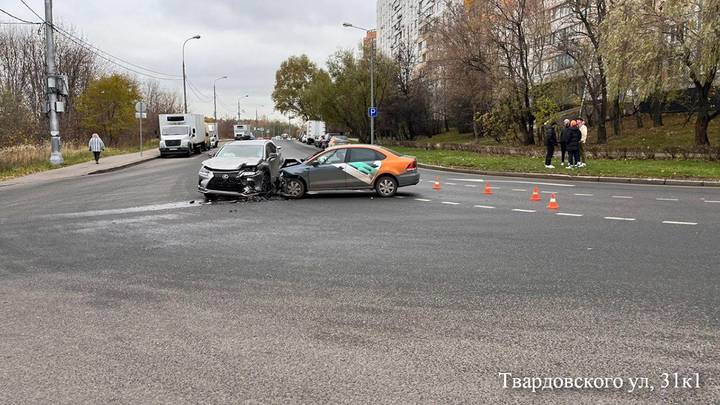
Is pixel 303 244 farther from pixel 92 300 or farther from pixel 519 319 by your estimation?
pixel 519 319

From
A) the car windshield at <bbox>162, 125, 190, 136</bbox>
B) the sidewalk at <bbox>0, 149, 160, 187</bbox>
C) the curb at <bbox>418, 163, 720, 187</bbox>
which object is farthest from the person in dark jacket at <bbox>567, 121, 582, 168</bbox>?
the car windshield at <bbox>162, 125, 190, 136</bbox>

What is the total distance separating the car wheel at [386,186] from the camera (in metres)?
14.3

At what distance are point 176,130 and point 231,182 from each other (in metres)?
27.7

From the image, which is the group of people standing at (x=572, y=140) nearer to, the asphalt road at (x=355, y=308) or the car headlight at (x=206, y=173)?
the asphalt road at (x=355, y=308)

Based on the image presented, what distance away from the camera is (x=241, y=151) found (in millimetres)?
15289

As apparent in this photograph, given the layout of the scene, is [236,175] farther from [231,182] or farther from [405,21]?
[405,21]

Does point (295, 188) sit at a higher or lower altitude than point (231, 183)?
lower

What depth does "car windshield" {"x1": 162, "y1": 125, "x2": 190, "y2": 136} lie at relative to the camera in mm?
39312

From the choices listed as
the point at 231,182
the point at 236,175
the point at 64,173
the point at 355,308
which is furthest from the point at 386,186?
the point at 64,173

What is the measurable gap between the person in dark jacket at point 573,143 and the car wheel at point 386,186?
9497 mm

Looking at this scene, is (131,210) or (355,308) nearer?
(355,308)

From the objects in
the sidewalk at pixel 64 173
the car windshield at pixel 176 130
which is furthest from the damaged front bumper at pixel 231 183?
the car windshield at pixel 176 130

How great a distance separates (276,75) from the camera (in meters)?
104

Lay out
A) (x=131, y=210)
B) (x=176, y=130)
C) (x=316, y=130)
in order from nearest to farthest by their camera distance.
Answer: (x=131, y=210) → (x=176, y=130) → (x=316, y=130)
